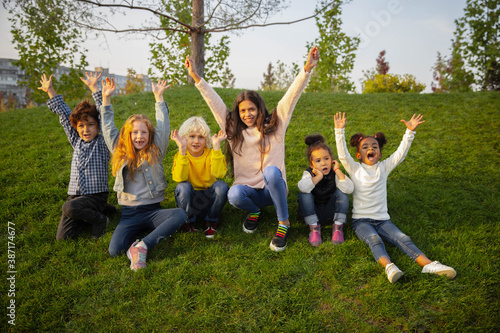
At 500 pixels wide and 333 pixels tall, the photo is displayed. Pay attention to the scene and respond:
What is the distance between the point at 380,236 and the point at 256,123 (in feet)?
6.22

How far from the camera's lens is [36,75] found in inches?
401

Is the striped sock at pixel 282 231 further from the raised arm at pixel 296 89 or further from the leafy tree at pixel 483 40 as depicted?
the leafy tree at pixel 483 40

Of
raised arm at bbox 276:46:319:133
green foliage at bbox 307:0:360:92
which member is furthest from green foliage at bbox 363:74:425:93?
raised arm at bbox 276:46:319:133

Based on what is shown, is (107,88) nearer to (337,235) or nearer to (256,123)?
(256,123)

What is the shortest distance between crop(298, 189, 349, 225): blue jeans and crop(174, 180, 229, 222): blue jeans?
92 centimetres

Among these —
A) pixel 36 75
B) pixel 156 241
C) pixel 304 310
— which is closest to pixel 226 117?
pixel 156 241

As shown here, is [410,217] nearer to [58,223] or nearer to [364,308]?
[364,308]

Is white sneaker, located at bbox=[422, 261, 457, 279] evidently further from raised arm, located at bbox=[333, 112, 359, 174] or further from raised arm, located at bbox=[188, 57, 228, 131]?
raised arm, located at bbox=[188, 57, 228, 131]

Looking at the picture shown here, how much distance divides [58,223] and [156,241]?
1537mm

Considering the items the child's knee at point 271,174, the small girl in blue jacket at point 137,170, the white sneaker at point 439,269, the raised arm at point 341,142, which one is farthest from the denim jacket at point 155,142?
the white sneaker at point 439,269

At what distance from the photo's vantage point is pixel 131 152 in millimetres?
3158

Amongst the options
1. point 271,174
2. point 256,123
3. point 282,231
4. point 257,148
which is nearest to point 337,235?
point 282,231

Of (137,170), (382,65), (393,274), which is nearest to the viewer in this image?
(393,274)

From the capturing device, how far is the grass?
220 cm
